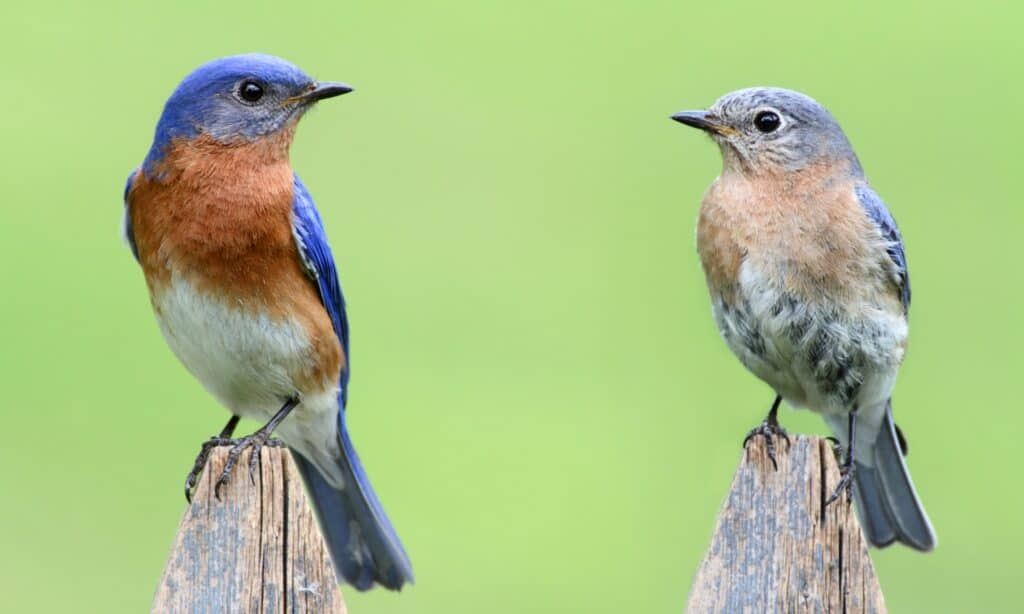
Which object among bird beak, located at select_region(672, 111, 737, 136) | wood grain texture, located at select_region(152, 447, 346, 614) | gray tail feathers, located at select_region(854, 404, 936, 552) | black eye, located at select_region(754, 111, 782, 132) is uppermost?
black eye, located at select_region(754, 111, 782, 132)

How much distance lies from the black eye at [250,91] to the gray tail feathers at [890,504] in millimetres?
2202

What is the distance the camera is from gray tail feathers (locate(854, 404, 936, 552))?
5984 mm

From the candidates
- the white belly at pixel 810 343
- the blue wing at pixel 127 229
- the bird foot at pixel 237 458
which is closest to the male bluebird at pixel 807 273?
the white belly at pixel 810 343

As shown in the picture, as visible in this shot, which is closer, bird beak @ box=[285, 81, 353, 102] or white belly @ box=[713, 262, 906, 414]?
bird beak @ box=[285, 81, 353, 102]

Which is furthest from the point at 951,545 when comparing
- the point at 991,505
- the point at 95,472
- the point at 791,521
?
the point at 791,521

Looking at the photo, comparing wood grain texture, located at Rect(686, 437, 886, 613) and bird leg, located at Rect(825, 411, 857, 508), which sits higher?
bird leg, located at Rect(825, 411, 857, 508)

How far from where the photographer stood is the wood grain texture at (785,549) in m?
4.70

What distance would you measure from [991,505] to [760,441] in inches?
192

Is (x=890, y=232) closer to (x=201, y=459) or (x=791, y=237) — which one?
(x=791, y=237)

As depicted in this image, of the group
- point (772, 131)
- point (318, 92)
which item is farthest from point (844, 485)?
point (318, 92)

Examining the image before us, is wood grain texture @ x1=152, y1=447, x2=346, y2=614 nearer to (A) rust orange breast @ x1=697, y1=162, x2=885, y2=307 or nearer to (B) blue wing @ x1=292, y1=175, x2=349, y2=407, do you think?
(B) blue wing @ x1=292, y1=175, x2=349, y2=407

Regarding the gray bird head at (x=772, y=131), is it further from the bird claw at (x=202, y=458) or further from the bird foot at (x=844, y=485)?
the bird claw at (x=202, y=458)


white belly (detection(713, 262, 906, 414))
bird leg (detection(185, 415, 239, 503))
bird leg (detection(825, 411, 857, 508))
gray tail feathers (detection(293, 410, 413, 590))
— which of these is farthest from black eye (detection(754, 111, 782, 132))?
bird leg (detection(185, 415, 239, 503))

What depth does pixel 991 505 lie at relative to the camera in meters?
9.31
